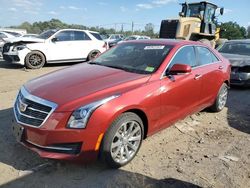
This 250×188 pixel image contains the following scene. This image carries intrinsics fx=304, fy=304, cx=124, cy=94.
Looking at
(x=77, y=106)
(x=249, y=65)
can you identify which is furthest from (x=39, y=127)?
(x=249, y=65)

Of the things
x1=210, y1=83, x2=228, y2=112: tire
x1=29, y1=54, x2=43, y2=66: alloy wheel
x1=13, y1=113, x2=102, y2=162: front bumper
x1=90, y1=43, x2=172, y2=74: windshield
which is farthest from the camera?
x1=29, y1=54, x2=43, y2=66: alloy wheel

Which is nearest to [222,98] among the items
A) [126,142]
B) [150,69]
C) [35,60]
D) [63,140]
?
[150,69]

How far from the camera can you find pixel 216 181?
3.78 metres

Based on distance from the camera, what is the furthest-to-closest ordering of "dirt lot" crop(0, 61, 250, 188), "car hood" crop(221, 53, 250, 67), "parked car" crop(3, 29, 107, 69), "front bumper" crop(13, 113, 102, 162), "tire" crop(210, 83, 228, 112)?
1. "parked car" crop(3, 29, 107, 69)
2. "car hood" crop(221, 53, 250, 67)
3. "tire" crop(210, 83, 228, 112)
4. "dirt lot" crop(0, 61, 250, 188)
5. "front bumper" crop(13, 113, 102, 162)

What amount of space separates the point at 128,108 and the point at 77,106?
2.19 feet

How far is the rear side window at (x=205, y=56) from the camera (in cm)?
574

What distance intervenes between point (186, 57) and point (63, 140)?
2763mm

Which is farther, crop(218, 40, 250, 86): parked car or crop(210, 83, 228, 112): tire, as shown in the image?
crop(218, 40, 250, 86): parked car

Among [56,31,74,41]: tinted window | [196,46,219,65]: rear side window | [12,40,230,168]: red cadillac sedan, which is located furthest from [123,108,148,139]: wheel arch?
[56,31,74,41]: tinted window

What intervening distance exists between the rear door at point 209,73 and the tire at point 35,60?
8088mm

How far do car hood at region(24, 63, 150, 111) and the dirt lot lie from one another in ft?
2.91

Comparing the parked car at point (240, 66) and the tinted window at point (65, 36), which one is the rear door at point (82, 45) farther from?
the parked car at point (240, 66)

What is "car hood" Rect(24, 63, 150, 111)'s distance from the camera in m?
3.65

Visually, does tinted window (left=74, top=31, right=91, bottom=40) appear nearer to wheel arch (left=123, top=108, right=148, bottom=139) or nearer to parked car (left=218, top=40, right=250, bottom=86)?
parked car (left=218, top=40, right=250, bottom=86)
